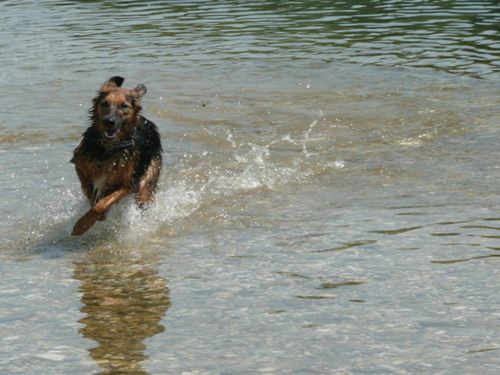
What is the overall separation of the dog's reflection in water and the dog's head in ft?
3.16

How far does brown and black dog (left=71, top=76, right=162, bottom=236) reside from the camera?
28.5 ft

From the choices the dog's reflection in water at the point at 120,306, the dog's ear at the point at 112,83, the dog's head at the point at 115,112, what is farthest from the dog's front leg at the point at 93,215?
the dog's ear at the point at 112,83

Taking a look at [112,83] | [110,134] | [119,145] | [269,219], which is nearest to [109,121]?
[110,134]

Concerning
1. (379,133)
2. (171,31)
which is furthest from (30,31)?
(379,133)

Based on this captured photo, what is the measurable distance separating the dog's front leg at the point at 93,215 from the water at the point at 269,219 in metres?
0.12

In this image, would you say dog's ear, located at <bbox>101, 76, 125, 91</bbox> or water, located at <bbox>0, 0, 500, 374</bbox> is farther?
dog's ear, located at <bbox>101, 76, 125, 91</bbox>

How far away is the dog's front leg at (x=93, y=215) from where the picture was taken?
8734mm

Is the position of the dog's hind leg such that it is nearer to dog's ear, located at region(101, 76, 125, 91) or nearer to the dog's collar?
the dog's collar

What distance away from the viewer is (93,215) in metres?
8.76

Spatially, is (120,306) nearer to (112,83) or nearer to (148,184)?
(148,184)

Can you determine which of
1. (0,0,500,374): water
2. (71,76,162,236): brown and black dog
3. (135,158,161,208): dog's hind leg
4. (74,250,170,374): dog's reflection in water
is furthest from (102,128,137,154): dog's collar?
(74,250,170,374): dog's reflection in water

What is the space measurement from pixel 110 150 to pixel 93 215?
0.53 metres

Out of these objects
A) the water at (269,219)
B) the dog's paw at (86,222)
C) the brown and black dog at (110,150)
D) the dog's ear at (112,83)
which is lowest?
the water at (269,219)

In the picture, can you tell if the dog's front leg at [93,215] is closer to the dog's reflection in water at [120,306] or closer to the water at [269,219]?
the water at [269,219]
